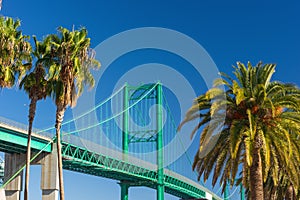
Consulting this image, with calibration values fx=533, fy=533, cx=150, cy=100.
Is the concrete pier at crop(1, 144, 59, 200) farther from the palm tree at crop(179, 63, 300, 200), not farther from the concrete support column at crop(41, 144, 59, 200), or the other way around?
the palm tree at crop(179, 63, 300, 200)

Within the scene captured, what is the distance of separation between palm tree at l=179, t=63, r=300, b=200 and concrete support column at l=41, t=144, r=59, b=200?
2477 centimetres

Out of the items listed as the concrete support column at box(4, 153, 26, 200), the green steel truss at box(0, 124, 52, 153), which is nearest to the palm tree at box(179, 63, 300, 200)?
the green steel truss at box(0, 124, 52, 153)

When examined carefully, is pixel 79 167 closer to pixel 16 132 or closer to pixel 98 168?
pixel 98 168

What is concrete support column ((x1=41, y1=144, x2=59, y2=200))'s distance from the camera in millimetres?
48469

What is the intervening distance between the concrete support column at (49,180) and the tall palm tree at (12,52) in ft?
72.3

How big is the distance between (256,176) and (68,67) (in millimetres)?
11188

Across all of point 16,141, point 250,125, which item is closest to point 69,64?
point 250,125

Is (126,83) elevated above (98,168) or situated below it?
above

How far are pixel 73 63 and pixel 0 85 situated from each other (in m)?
3.93

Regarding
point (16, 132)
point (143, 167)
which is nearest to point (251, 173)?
point (16, 132)

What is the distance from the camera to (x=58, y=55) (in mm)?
28688

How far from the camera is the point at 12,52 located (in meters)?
27.2

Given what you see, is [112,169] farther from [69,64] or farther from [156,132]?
[69,64]

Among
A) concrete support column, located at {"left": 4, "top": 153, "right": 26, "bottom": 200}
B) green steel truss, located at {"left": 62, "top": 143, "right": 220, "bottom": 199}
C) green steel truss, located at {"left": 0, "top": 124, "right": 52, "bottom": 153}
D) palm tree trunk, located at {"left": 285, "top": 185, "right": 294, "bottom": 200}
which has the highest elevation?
green steel truss, located at {"left": 62, "top": 143, "right": 220, "bottom": 199}
